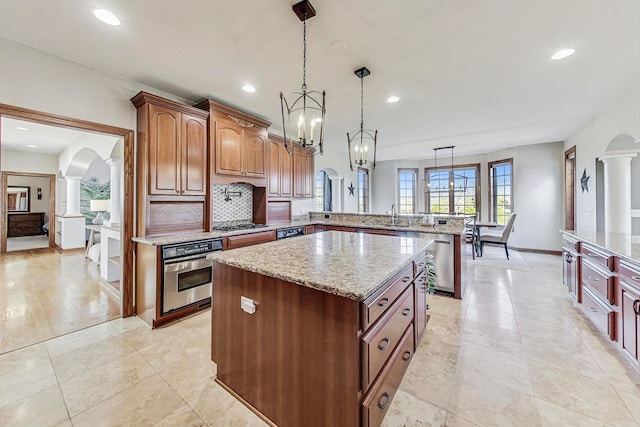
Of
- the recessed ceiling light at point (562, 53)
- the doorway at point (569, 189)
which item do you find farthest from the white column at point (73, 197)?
the doorway at point (569, 189)

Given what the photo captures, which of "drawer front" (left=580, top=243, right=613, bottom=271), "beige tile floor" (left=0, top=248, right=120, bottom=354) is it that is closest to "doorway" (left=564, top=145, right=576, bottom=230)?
"drawer front" (left=580, top=243, right=613, bottom=271)

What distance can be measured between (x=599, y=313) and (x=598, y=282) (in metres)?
0.29

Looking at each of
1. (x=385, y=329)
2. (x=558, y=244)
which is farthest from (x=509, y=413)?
(x=558, y=244)

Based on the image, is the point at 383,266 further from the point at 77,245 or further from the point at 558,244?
the point at 77,245

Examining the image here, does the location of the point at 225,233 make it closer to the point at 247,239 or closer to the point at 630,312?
the point at 247,239

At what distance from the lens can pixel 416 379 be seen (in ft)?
6.17

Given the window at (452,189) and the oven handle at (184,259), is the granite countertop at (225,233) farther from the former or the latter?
the window at (452,189)

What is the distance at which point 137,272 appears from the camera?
288 cm

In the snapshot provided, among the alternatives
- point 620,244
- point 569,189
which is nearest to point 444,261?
point 620,244

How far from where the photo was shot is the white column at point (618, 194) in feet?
11.9

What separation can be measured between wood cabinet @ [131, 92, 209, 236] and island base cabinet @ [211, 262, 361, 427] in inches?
67.1

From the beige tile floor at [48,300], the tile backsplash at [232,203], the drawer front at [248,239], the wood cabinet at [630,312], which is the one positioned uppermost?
the tile backsplash at [232,203]

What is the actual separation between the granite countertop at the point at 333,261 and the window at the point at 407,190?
6.57 meters

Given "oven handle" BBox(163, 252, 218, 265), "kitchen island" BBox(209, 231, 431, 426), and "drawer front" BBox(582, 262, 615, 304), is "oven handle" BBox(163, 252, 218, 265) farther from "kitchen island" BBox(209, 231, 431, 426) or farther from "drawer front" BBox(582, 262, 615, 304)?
"drawer front" BBox(582, 262, 615, 304)
